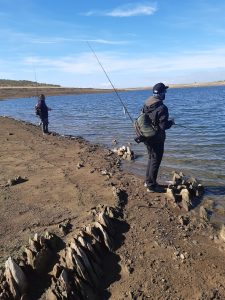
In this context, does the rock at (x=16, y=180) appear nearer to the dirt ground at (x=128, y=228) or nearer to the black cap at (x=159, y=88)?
the dirt ground at (x=128, y=228)

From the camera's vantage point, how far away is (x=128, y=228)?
7070 millimetres

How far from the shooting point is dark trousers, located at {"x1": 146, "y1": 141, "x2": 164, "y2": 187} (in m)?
9.05

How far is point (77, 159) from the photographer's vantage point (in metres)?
13.6

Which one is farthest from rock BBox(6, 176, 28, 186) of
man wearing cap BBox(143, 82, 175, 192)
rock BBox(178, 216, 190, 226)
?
rock BBox(178, 216, 190, 226)

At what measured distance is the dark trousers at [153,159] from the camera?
905 centimetres

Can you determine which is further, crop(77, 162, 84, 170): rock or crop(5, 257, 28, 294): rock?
crop(77, 162, 84, 170): rock

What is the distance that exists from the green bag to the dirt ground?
1489mm

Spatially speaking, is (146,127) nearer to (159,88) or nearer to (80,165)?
(159,88)

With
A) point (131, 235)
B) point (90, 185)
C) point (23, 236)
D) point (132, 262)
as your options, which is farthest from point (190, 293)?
point (90, 185)

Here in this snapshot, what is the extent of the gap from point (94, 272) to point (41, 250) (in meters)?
0.93

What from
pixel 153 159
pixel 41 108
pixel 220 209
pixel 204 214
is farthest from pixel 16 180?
pixel 41 108

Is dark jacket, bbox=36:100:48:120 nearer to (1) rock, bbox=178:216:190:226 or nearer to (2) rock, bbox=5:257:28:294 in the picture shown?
(1) rock, bbox=178:216:190:226

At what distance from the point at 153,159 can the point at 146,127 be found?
2.98ft

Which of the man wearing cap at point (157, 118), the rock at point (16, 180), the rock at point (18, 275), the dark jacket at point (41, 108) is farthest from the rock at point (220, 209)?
the dark jacket at point (41, 108)
